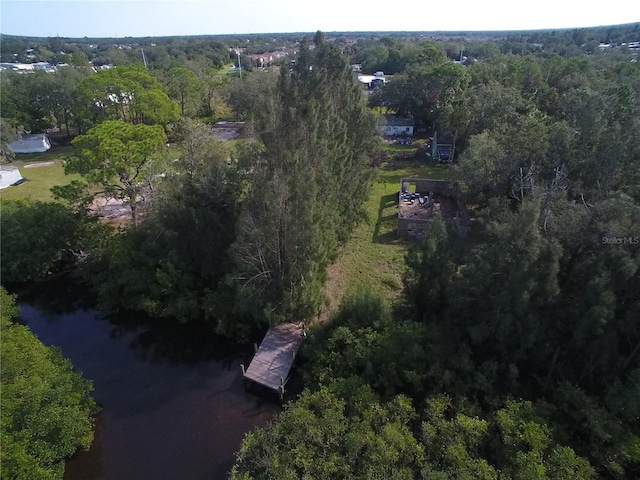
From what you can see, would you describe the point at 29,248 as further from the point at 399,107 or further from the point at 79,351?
the point at 399,107

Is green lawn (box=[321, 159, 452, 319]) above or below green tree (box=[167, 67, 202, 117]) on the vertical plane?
below

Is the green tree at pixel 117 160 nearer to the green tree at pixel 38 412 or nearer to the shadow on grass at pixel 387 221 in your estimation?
the green tree at pixel 38 412

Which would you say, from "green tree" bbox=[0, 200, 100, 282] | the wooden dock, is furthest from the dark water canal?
"green tree" bbox=[0, 200, 100, 282]

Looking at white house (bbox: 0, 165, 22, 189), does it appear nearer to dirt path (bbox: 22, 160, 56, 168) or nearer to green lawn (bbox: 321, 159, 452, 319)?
dirt path (bbox: 22, 160, 56, 168)

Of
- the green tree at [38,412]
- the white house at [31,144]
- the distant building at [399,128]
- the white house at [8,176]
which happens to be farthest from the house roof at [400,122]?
the green tree at [38,412]

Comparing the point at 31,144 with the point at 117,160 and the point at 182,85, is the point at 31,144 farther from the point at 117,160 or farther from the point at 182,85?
the point at 117,160

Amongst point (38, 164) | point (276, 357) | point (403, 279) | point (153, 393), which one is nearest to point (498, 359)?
point (403, 279)

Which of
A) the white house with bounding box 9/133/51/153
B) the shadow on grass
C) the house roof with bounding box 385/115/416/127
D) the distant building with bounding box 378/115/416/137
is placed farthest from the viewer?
the house roof with bounding box 385/115/416/127
